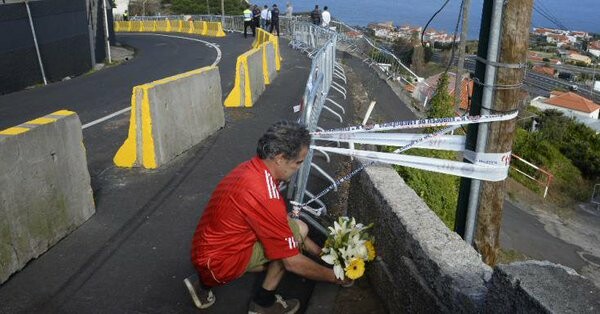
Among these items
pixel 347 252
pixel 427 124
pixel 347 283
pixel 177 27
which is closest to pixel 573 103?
pixel 177 27

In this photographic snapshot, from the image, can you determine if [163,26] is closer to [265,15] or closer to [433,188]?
[265,15]

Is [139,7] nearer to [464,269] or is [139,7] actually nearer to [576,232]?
[576,232]

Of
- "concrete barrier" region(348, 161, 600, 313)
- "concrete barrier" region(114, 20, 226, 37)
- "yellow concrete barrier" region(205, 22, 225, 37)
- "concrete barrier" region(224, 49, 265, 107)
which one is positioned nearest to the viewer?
"concrete barrier" region(348, 161, 600, 313)

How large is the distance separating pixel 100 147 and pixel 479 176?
6238 mm

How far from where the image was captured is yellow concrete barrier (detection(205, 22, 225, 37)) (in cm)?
3641

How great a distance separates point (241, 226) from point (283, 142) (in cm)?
65

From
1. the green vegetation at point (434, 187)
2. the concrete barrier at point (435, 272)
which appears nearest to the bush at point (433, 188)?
the green vegetation at point (434, 187)

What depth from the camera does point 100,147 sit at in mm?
8641

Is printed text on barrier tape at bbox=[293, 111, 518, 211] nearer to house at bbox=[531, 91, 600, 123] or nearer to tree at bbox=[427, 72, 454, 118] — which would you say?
tree at bbox=[427, 72, 454, 118]

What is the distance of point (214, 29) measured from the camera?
123ft

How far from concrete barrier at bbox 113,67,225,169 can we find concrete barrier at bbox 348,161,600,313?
3107mm

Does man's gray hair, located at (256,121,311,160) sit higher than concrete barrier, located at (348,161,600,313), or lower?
higher

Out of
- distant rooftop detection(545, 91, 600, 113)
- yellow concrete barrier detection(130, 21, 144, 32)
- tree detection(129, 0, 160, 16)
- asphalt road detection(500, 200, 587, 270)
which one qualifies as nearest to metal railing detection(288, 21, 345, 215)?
A: asphalt road detection(500, 200, 587, 270)

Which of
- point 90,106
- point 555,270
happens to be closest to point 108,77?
point 90,106
